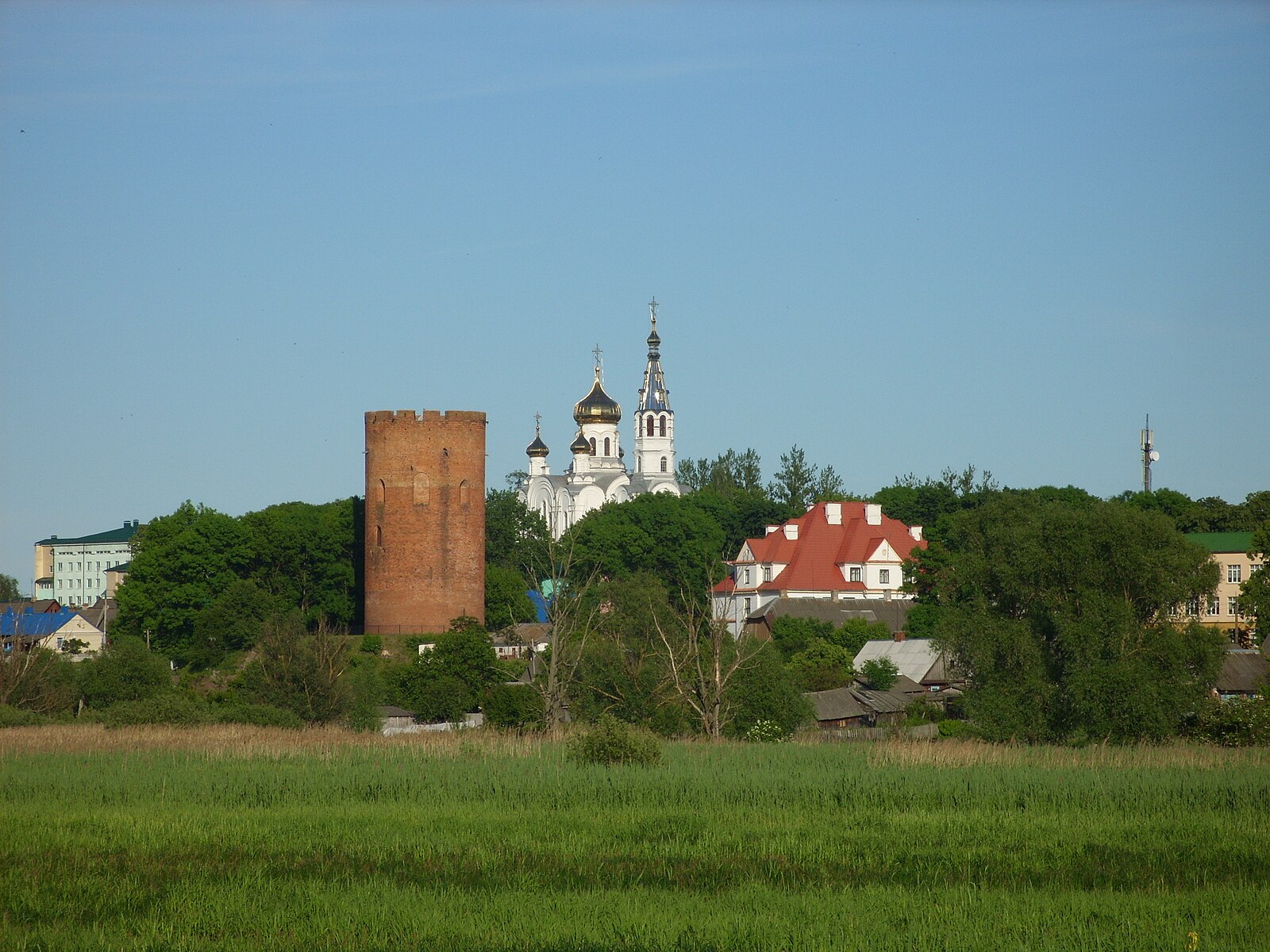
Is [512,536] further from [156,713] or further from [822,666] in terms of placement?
[156,713]

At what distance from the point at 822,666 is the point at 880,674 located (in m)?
1.95

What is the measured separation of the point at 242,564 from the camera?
51469 millimetres

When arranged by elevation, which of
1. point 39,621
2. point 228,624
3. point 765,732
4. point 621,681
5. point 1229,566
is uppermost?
point 1229,566

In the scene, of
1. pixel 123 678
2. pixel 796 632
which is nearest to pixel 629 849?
pixel 123 678

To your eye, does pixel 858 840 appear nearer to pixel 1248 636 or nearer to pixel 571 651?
pixel 571 651

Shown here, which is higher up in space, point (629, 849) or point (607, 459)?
point (607, 459)

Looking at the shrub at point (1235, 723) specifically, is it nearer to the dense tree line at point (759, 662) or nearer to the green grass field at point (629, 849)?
the dense tree line at point (759, 662)

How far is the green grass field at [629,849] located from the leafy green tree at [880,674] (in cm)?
1977

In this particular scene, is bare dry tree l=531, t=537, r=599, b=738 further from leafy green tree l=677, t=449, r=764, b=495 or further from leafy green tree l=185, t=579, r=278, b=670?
leafy green tree l=677, t=449, r=764, b=495

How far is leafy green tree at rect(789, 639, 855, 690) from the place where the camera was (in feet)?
137

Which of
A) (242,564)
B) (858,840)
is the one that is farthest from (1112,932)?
(242,564)

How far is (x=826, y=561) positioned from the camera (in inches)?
2446

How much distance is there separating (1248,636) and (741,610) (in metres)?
21.6

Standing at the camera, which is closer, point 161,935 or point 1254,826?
point 161,935
